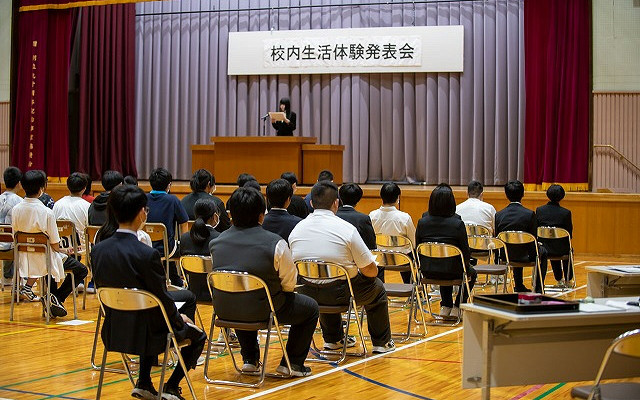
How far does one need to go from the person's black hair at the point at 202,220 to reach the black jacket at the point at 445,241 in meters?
2.02

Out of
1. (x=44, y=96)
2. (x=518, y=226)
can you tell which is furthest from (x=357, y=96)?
(x=518, y=226)

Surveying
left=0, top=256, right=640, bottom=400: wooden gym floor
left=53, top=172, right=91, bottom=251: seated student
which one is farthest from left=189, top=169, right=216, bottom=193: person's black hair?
left=0, top=256, right=640, bottom=400: wooden gym floor

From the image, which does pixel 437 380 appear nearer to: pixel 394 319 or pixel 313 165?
pixel 394 319

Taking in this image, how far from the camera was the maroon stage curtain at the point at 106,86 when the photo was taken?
55.8 feet

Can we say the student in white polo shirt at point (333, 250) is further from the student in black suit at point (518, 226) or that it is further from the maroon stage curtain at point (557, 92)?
the maroon stage curtain at point (557, 92)

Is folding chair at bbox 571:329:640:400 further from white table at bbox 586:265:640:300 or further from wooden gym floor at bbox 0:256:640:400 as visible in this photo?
white table at bbox 586:265:640:300

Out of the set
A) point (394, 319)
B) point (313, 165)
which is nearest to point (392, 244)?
point (394, 319)

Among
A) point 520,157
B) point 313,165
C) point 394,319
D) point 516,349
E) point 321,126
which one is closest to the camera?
Result: point 516,349

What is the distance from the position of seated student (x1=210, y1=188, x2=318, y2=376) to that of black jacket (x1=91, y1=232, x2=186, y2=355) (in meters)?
0.74

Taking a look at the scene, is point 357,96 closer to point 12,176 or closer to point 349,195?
point 12,176

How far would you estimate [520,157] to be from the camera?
15.3 meters

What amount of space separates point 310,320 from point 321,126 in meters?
11.3

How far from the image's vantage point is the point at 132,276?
455 centimetres

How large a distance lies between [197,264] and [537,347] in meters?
2.58
